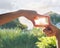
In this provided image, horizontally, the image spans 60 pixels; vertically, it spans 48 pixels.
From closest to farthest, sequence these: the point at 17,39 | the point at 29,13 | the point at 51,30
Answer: the point at 29,13 → the point at 51,30 → the point at 17,39

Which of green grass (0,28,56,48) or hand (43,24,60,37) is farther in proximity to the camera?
green grass (0,28,56,48)

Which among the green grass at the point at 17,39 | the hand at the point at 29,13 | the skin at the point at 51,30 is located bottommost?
the green grass at the point at 17,39

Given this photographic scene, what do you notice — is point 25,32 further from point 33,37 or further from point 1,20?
point 1,20

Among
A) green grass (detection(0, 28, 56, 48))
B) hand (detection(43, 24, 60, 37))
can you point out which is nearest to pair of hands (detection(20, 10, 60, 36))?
hand (detection(43, 24, 60, 37))

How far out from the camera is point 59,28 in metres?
0.85

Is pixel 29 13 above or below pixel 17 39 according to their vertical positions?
above

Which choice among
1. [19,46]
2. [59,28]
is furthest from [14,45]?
[59,28]

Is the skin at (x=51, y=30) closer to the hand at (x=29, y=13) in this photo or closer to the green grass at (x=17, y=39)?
the hand at (x=29, y=13)

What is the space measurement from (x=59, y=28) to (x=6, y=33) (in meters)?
7.44

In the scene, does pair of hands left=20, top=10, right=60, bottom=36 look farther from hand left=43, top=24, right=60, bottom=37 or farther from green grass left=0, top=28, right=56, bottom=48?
green grass left=0, top=28, right=56, bottom=48

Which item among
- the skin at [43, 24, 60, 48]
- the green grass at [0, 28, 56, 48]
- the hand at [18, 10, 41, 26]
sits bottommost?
the green grass at [0, 28, 56, 48]

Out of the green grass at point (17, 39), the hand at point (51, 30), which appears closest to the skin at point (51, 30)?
the hand at point (51, 30)

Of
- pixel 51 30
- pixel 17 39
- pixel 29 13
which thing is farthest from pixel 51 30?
pixel 17 39

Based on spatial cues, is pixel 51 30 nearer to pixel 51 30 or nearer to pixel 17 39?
pixel 51 30
